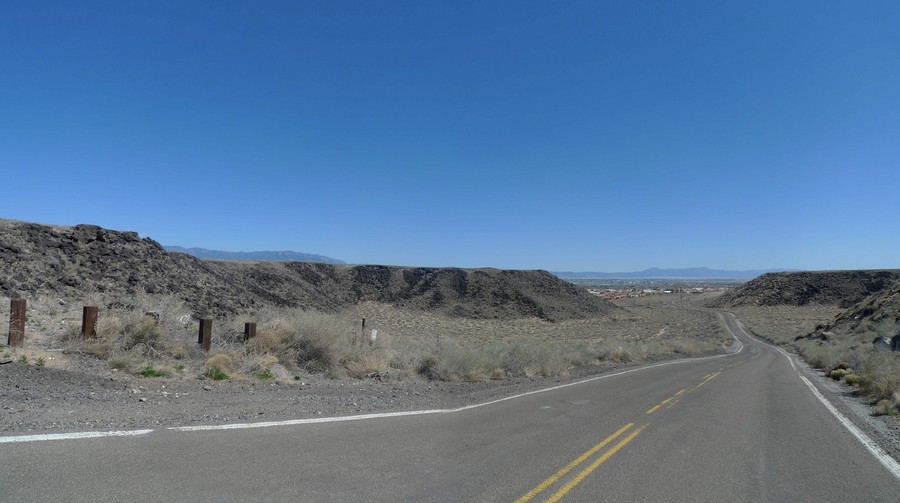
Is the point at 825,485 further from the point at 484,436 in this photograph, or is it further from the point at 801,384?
the point at 801,384

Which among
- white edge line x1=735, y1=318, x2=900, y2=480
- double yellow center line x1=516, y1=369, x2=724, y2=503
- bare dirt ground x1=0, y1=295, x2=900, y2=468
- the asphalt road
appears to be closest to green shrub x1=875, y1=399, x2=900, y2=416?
bare dirt ground x1=0, y1=295, x2=900, y2=468

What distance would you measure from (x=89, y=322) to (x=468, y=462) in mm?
9120

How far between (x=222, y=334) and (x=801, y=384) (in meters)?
19.7

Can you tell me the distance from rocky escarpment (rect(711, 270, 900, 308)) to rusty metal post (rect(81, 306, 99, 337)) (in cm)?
11497

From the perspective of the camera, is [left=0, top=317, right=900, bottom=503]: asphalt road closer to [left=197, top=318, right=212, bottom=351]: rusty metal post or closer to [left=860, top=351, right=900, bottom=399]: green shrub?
[left=197, top=318, right=212, bottom=351]: rusty metal post

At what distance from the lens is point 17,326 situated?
11.0m

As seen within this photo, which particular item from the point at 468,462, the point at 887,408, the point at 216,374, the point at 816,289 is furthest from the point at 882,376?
the point at 816,289

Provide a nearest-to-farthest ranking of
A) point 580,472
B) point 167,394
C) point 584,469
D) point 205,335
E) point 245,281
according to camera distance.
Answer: point 580,472
point 584,469
point 167,394
point 205,335
point 245,281

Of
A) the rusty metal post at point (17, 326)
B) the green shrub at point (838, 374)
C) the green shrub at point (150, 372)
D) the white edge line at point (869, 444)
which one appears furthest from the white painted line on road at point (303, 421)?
the green shrub at point (838, 374)

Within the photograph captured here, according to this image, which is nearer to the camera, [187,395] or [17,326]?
[187,395]

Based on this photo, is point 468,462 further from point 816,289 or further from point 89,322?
point 816,289

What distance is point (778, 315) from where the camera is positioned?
306 feet

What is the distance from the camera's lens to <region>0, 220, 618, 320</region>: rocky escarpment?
2345 cm

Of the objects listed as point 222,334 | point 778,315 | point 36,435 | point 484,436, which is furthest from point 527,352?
point 778,315
